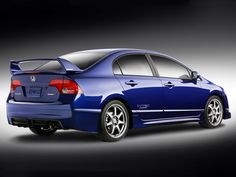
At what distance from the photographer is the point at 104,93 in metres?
10.6

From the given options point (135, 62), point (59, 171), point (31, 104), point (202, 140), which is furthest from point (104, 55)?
point (59, 171)

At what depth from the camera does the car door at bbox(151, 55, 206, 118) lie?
1203 cm

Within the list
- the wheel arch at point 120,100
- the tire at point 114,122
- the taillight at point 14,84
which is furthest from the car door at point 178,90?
the taillight at point 14,84

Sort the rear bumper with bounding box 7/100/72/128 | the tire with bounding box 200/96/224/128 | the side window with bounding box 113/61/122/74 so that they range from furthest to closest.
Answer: the tire with bounding box 200/96/224/128
the side window with bounding box 113/61/122/74
the rear bumper with bounding box 7/100/72/128

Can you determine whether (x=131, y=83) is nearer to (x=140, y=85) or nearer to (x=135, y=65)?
(x=140, y=85)

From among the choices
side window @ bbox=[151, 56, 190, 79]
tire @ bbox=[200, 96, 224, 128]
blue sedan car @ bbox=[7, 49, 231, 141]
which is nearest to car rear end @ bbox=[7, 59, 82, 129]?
blue sedan car @ bbox=[7, 49, 231, 141]

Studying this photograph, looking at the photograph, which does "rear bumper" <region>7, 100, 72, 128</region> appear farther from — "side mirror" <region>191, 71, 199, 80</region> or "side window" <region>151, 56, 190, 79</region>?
"side mirror" <region>191, 71, 199, 80</region>

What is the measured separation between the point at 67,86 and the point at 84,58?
39.8 inches

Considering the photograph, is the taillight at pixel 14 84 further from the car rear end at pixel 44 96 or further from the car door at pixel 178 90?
the car door at pixel 178 90

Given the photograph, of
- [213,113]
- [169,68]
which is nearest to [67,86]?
[169,68]

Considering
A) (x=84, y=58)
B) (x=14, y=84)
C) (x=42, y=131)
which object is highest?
(x=84, y=58)

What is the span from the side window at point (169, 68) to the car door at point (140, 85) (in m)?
0.25

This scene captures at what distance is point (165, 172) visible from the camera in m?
7.46

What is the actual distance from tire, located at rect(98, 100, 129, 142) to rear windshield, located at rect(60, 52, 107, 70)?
780 millimetres
